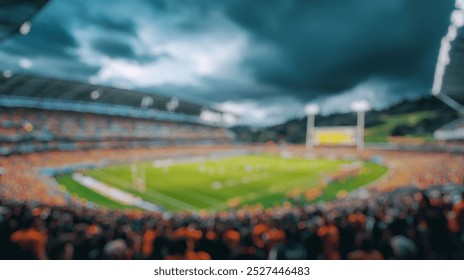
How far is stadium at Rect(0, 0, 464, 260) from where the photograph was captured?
273 cm

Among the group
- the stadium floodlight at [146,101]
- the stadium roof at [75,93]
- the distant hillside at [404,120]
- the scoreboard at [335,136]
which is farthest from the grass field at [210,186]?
the distant hillside at [404,120]

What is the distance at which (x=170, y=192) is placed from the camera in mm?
14062

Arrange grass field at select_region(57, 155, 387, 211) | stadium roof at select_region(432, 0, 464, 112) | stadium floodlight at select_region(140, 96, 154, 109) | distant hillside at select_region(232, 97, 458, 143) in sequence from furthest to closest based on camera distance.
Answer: stadium floodlight at select_region(140, 96, 154, 109)
distant hillside at select_region(232, 97, 458, 143)
grass field at select_region(57, 155, 387, 211)
stadium roof at select_region(432, 0, 464, 112)

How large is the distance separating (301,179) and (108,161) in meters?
16.9

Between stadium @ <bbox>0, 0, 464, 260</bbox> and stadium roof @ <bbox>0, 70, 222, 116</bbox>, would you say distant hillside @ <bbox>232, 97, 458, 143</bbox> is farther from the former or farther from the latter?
stadium roof @ <bbox>0, 70, 222, 116</bbox>

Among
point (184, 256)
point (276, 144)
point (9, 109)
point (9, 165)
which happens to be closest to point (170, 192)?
point (184, 256)

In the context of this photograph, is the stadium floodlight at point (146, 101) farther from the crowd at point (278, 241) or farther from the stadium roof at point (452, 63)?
the crowd at point (278, 241)

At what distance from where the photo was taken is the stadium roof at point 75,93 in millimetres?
22062

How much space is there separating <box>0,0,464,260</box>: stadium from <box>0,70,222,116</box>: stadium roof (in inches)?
7.9

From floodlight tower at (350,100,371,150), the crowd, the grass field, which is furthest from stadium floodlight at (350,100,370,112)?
the crowd

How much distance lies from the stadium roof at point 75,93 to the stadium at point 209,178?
0.20 metres

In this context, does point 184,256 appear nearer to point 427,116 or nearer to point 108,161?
point 108,161

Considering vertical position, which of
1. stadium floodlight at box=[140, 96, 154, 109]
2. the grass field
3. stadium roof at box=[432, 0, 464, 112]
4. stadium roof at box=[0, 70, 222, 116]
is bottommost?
the grass field
